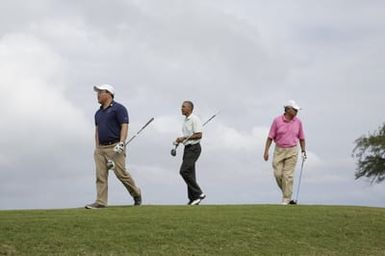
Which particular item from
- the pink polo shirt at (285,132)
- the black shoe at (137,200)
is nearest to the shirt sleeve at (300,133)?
the pink polo shirt at (285,132)

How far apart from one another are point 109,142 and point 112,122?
395mm

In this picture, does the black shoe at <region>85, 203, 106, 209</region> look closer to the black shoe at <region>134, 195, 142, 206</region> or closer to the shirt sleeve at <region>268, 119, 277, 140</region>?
the black shoe at <region>134, 195, 142, 206</region>

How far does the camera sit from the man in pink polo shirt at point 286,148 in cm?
1703

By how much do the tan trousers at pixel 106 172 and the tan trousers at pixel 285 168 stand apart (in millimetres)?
3553

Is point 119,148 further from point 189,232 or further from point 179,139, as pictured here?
point 189,232

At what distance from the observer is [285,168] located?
17.0 metres

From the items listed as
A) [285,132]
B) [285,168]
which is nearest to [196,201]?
[285,168]

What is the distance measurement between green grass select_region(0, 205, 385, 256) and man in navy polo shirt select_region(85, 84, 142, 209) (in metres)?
0.76

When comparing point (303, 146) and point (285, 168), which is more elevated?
point (303, 146)

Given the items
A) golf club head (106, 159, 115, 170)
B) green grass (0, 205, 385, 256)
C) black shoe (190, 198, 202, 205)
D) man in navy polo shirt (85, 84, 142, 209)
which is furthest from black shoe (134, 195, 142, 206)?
black shoe (190, 198, 202, 205)

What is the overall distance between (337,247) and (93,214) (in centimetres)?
411

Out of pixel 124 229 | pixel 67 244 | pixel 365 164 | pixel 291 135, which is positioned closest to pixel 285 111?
pixel 291 135

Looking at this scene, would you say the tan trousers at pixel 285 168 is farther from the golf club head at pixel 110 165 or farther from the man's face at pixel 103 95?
the man's face at pixel 103 95

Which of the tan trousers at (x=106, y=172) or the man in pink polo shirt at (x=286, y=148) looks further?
the man in pink polo shirt at (x=286, y=148)
